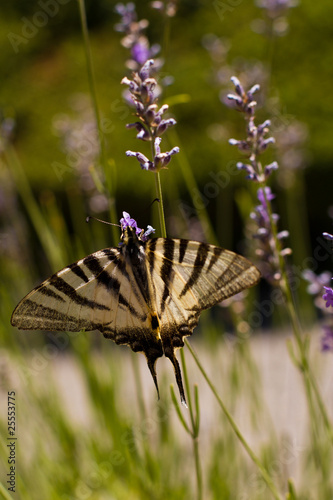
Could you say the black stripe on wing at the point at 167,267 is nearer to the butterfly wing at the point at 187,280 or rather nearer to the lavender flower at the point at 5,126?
the butterfly wing at the point at 187,280

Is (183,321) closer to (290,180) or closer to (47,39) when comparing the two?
(290,180)

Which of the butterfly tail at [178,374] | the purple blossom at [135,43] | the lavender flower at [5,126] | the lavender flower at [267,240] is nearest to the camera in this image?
the butterfly tail at [178,374]

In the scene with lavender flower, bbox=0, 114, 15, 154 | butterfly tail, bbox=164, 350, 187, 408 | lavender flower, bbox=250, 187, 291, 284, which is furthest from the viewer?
lavender flower, bbox=0, 114, 15, 154

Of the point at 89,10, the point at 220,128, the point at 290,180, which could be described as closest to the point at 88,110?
the point at 220,128

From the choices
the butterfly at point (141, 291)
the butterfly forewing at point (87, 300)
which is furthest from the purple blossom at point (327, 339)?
the butterfly forewing at point (87, 300)

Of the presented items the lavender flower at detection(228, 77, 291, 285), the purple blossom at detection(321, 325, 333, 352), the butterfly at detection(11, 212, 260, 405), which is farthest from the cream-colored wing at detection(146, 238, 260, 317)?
the purple blossom at detection(321, 325, 333, 352)

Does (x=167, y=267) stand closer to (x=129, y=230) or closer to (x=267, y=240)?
(x=129, y=230)

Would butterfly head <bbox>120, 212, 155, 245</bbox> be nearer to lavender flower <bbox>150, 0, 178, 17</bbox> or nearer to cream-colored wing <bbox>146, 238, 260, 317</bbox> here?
cream-colored wing <bbox>146, 238, 260, 317</bbox>
